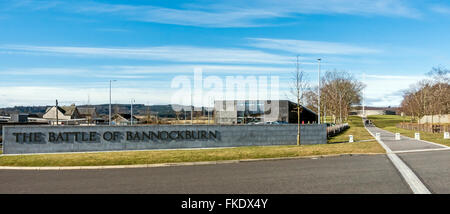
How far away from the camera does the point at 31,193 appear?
9.80 metres

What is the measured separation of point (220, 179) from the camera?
37.7 ft

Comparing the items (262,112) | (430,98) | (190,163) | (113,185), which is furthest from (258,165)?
(430,98)

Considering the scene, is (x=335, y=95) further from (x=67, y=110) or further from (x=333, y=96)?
(x=67, y=110)

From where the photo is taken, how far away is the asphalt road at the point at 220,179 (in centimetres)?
984

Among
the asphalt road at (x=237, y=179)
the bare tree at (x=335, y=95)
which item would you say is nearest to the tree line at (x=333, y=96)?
the bare tree at (x=335, y=95)

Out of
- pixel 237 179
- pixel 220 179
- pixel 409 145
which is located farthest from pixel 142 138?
pixel 409 145

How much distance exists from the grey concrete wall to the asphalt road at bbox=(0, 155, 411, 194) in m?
8.16

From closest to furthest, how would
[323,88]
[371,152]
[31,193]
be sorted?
[31,193], [371,152], [323,88]

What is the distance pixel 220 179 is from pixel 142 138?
43.5ft

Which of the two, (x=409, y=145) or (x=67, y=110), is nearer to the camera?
(x=409, y=145)

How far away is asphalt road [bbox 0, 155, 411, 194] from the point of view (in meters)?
9.84

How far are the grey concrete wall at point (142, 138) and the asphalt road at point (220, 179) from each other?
816 cm
